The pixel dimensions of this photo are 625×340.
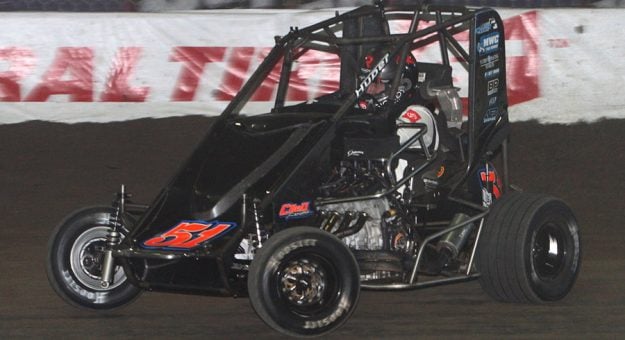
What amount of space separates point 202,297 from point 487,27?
85.2 inches

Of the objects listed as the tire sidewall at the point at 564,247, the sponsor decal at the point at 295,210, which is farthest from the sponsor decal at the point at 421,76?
the sponsor decal at the point at 295,210

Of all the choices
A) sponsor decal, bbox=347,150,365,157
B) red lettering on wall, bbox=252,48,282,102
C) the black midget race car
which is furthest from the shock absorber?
red lettering on wall, bbox=252,48,282,102

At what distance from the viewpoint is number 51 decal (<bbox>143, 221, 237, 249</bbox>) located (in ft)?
19.6

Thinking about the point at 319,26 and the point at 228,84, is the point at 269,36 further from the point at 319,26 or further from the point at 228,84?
the point at 319,26

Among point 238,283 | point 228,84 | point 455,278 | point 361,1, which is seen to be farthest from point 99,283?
point 361,1

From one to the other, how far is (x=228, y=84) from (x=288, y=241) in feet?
16.4

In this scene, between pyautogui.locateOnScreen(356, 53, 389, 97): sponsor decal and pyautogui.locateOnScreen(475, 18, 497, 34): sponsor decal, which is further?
pyautogui.locateOnScreen(475, 18, 497, 34): sponsor decal

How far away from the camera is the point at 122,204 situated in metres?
6.57

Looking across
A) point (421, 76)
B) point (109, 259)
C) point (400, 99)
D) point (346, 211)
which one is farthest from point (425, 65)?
point (109, 259)

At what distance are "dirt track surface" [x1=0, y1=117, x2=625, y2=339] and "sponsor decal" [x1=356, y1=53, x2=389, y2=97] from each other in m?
1.16

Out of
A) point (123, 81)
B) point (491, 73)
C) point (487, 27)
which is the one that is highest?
point (487, 27)

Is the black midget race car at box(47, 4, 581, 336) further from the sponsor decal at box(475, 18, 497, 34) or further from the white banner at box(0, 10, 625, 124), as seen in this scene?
the white banner at box(0, 10, 625, 124)

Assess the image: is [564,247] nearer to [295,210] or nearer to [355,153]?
[355,153]

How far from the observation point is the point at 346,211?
253 inches
